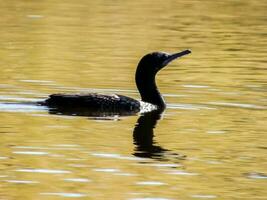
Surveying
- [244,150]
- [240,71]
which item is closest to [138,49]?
[240,71]

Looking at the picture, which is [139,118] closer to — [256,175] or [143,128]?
[143,128]

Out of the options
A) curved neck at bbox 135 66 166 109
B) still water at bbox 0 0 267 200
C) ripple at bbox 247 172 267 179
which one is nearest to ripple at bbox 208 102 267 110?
still water at bbox 0 0 267 200

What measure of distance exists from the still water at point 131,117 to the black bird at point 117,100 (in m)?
0.28

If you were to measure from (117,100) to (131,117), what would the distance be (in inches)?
16.7

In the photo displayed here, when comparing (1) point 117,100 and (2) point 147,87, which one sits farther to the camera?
(2) point 147,87

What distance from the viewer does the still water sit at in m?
14.3

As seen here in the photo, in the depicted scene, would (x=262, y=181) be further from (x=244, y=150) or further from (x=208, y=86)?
(x=208, y=86)

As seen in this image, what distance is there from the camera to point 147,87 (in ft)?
70.7

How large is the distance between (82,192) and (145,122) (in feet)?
19.2

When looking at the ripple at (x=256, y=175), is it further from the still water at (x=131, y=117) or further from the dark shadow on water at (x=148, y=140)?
the dark shadow on water at (x=148, y=140)

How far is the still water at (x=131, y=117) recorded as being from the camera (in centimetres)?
1427

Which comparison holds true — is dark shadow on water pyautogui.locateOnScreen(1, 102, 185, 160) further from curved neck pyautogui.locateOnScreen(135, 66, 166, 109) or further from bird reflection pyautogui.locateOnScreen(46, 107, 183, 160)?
curved neck pyautogui.locateOnScreen(135, 66, 166, 109)

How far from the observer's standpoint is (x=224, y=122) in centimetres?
1883

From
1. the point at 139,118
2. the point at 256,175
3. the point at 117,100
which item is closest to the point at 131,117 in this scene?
the point at 139,118
